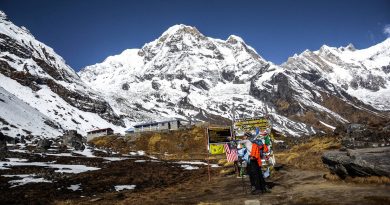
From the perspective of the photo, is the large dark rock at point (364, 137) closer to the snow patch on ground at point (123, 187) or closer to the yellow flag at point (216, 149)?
the yellow flag at point (216, 149)

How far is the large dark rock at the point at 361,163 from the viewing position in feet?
57.8

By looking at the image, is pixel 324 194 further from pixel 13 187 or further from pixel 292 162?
pixel 13 187

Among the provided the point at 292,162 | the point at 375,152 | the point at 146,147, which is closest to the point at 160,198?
the point at 375,152

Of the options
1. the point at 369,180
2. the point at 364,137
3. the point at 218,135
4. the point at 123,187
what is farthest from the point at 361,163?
the point at 364,137

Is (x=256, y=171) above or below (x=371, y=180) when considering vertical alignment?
above

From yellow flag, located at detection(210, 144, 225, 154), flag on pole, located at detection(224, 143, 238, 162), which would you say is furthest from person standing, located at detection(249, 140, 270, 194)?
yellow flag, located at detection(210, 144, 225, 154)

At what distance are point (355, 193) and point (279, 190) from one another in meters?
5.14

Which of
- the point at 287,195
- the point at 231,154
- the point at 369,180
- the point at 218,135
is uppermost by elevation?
the point at 218,135

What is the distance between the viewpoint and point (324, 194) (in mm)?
16359

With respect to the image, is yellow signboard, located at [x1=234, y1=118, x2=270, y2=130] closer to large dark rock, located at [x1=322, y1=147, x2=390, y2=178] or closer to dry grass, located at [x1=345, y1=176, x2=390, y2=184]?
large dark rock, located at [x1=322, y1=147, x2=390, y2=178]

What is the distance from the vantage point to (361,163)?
727 inches

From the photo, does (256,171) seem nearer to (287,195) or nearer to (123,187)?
(287,195)

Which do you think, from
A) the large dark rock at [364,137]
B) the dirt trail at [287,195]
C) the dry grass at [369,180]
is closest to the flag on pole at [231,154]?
the dirt trail at [287,195]

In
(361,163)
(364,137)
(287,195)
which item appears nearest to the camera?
(287,195)
